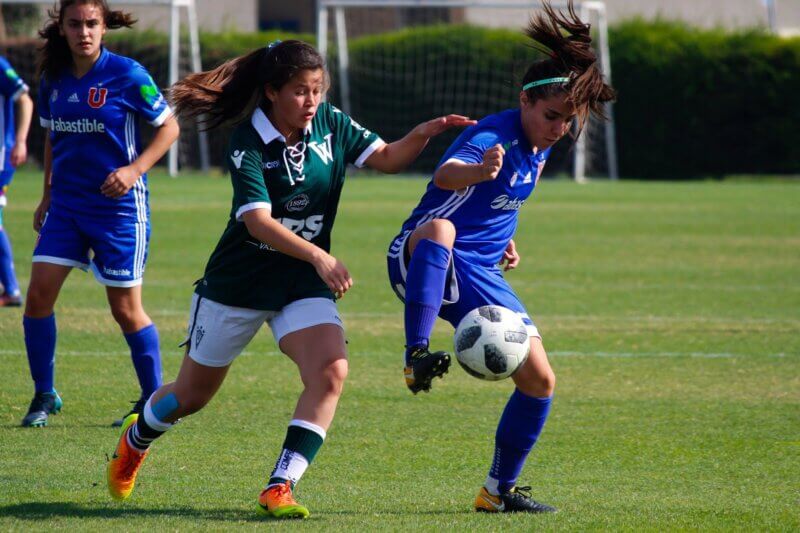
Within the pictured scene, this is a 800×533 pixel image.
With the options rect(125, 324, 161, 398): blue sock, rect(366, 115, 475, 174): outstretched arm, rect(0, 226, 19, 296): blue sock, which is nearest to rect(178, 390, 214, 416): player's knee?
rect(366, 115, 475, 174): outstretched arm

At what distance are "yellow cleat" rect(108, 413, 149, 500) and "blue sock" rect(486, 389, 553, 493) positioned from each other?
1.38 m

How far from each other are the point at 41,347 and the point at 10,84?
392cm

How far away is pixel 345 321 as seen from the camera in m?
9.55

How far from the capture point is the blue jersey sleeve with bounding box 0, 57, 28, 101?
9.32m

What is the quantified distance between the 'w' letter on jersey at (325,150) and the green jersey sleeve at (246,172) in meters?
0.22

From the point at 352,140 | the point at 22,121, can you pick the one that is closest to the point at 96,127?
the point at 352,140

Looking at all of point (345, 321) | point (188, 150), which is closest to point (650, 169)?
point (188, 150)

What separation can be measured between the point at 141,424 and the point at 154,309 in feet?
17.2

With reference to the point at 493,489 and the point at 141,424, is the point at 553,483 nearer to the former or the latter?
the point at 493,489

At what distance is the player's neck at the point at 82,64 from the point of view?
604cm

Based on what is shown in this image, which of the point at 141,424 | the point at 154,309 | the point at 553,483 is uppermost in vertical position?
the point at 141,424

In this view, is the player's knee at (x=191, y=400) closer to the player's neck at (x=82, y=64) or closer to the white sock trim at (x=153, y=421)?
the white sock trim at (x=153, y=421)

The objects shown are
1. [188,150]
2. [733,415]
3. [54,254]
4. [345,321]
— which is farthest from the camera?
[188,150]

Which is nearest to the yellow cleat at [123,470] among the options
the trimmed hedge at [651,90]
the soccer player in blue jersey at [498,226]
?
the soccer player in blue jersey at [498,226]
